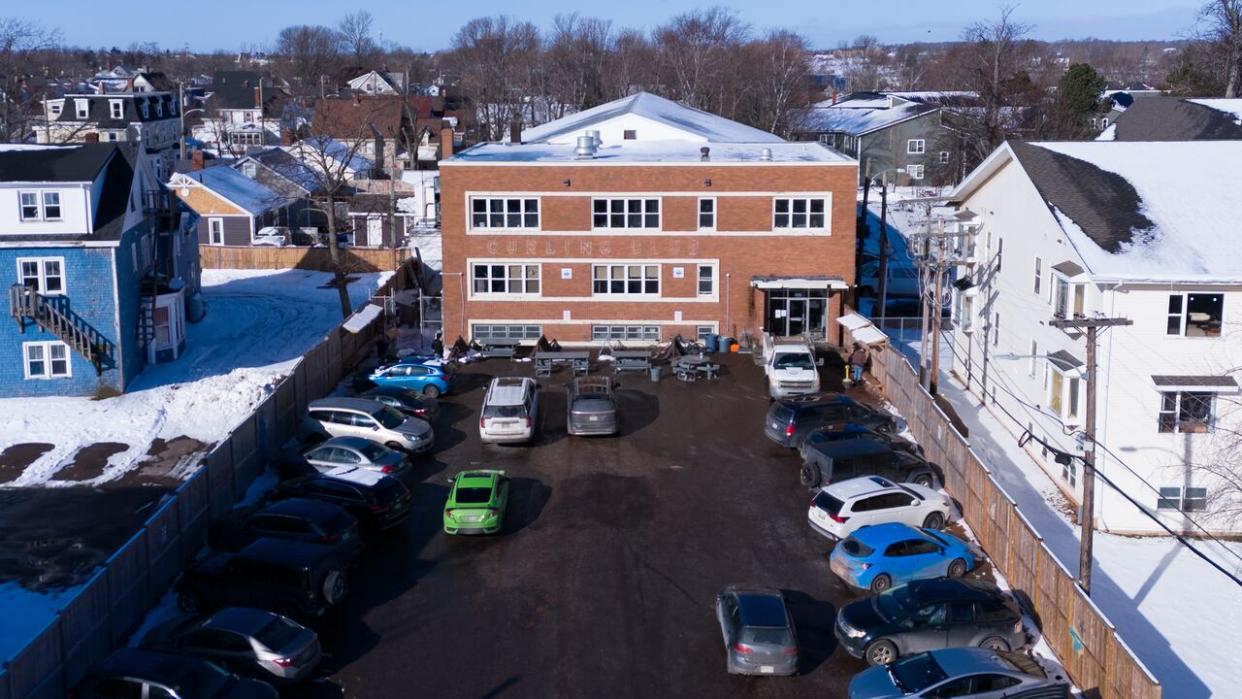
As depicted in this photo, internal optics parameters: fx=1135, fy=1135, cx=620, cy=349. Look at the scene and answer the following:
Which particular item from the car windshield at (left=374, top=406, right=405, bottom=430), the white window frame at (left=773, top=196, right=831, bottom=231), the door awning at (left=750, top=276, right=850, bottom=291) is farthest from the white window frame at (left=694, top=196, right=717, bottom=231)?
the car windshield at (left=374, top=406, right=405, bottom=430)

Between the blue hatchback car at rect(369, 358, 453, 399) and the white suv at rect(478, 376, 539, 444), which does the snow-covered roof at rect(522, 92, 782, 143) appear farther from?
the white suv at rect(478, 376, 539, 444)

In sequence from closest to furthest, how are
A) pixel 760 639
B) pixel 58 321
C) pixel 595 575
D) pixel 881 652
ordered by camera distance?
pixel 760 639 → pixel 881 652 → pixel 595 575 → pixel 58 321

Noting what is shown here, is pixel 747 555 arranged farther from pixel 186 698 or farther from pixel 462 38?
pixel 462 38

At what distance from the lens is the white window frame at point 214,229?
6350 cm

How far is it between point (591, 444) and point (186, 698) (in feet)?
52.3

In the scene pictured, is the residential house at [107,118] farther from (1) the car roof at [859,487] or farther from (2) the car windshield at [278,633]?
(2) the car windshield at [278,633]

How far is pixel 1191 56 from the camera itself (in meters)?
94.0

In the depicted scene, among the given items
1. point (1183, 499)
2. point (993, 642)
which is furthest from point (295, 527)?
point (1183, 499)

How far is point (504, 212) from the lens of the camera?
41.8 m

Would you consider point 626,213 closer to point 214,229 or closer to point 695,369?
point 695,369

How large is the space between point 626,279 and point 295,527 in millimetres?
21503

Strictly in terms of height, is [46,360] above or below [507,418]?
above

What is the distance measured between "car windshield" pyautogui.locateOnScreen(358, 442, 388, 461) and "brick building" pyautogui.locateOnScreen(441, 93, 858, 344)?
14649 mm

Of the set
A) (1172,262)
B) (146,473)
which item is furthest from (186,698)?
(1172,262)
